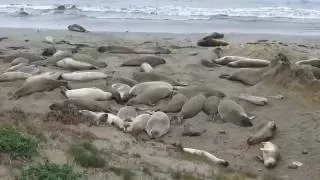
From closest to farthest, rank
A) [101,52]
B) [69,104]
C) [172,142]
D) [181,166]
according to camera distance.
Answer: [181,166]
[172,142]
[69,104]
[101,52]

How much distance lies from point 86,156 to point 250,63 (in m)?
7.28

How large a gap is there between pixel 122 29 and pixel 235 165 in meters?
12.8

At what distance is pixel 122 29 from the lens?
19.9 metres

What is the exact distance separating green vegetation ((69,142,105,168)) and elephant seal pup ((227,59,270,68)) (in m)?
6.77

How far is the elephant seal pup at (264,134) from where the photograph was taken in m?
8.51

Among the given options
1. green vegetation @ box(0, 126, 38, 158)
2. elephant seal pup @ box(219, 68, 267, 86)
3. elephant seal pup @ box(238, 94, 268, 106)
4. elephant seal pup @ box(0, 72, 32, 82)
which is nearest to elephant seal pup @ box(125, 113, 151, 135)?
elephant seal pup @ box(238, 94, 268, 106)

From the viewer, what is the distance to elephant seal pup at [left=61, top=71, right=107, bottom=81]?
11.5 metres

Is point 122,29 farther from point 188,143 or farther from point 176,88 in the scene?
point 188,143

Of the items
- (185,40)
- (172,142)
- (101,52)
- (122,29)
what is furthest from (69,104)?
(122,29)

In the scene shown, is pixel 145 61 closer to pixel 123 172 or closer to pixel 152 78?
pixel 152 78

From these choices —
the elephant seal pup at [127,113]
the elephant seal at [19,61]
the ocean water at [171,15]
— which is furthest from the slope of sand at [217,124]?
the ocean water at [171,15]

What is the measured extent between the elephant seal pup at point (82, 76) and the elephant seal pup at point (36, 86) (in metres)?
0.53

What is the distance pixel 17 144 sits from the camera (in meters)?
5.69

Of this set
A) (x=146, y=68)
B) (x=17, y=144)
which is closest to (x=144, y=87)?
(x=146, y=68)
